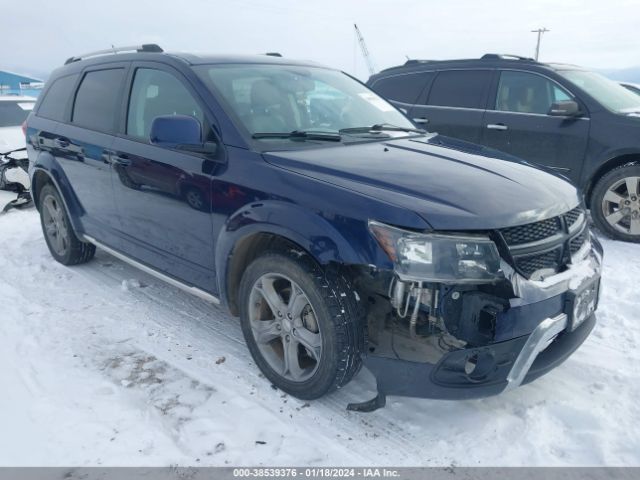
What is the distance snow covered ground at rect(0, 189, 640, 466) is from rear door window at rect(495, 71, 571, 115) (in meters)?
2.94

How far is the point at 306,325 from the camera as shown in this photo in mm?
2742

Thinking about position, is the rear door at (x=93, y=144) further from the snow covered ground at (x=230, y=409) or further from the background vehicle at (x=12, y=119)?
the background vehicle at (x=12, y=119)

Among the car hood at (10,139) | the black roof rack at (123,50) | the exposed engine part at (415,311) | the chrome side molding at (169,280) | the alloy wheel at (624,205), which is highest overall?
the black roof rack at (123,50)

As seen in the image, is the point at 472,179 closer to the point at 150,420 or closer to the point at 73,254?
the point at 150,420

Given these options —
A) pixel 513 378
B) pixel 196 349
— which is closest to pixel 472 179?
pixel 513 378

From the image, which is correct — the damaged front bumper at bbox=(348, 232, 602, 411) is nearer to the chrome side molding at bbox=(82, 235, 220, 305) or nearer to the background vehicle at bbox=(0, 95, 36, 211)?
the chrome side molding at bbox=(82, 235, 220, 305)

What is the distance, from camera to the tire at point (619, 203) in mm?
5273

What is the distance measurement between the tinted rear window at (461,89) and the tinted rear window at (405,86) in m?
0.18

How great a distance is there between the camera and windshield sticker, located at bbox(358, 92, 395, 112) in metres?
3.91

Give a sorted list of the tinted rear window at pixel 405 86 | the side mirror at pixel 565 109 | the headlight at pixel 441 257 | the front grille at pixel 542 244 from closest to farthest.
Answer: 1. the headlight at pixel 441 257
2. the front grille at pixel 542 244
3. the side mirror at pixel 565 109
4. the tinted rear window at pixel 405 86

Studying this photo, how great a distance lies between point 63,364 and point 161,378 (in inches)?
25.9

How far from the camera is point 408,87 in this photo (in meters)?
7.03

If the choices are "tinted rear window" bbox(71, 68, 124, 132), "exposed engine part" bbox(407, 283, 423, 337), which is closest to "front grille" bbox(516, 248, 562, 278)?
"exposed engine part" bbox(407, 283, 423, 337)

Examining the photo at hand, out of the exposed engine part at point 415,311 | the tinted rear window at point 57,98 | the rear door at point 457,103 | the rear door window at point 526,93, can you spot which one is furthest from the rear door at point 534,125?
the tinted rear window at point 57,98
